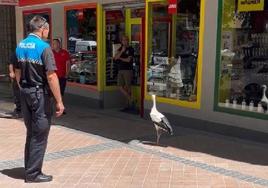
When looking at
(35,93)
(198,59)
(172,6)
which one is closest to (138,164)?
(35,93)

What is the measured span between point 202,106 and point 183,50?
51.0 inches

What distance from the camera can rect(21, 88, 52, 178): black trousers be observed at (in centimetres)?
569

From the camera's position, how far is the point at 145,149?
7324 mm

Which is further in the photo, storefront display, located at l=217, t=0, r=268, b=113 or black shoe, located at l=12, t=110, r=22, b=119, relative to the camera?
black shoe, located at l=12, t=110, r=22, b=119

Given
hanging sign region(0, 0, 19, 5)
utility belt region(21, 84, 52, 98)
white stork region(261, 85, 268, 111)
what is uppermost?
hanging sign region(0, 0, 19, 5)

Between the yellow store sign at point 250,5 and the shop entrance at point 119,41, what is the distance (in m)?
3.20

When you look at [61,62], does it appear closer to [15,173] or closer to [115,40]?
[115,40]

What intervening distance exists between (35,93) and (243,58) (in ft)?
13.2

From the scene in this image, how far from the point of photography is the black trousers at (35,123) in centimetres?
569

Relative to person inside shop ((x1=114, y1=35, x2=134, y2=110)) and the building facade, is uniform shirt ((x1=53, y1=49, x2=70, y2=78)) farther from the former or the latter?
person inside shop ((x1=114, y1=35, x2=134, y2=110))

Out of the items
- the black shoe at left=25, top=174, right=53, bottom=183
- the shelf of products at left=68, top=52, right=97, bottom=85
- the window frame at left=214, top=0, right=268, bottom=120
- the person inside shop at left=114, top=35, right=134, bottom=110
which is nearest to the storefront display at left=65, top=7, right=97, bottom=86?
the shelf of products at left=68, top=52, right=97, bottom=85

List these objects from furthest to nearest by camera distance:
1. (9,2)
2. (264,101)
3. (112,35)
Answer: (9,2) → (112,35) → (264,101)

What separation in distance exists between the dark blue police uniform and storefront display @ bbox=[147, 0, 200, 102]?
3.79 m

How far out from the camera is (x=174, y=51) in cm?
948
